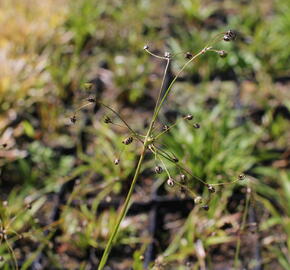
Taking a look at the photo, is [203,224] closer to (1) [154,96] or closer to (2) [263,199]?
(2) [263,199]

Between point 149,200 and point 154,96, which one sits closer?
point 149,200

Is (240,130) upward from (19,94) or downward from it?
downward

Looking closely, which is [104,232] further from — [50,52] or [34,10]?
[34,10]

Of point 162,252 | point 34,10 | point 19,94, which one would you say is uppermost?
point 34,10

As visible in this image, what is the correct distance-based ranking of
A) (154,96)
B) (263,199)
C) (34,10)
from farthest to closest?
(34,10), (154,96), (263,199)

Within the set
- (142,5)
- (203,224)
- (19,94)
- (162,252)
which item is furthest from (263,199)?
(142,5)

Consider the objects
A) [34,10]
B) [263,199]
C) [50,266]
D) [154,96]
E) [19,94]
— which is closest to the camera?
[50,266]
